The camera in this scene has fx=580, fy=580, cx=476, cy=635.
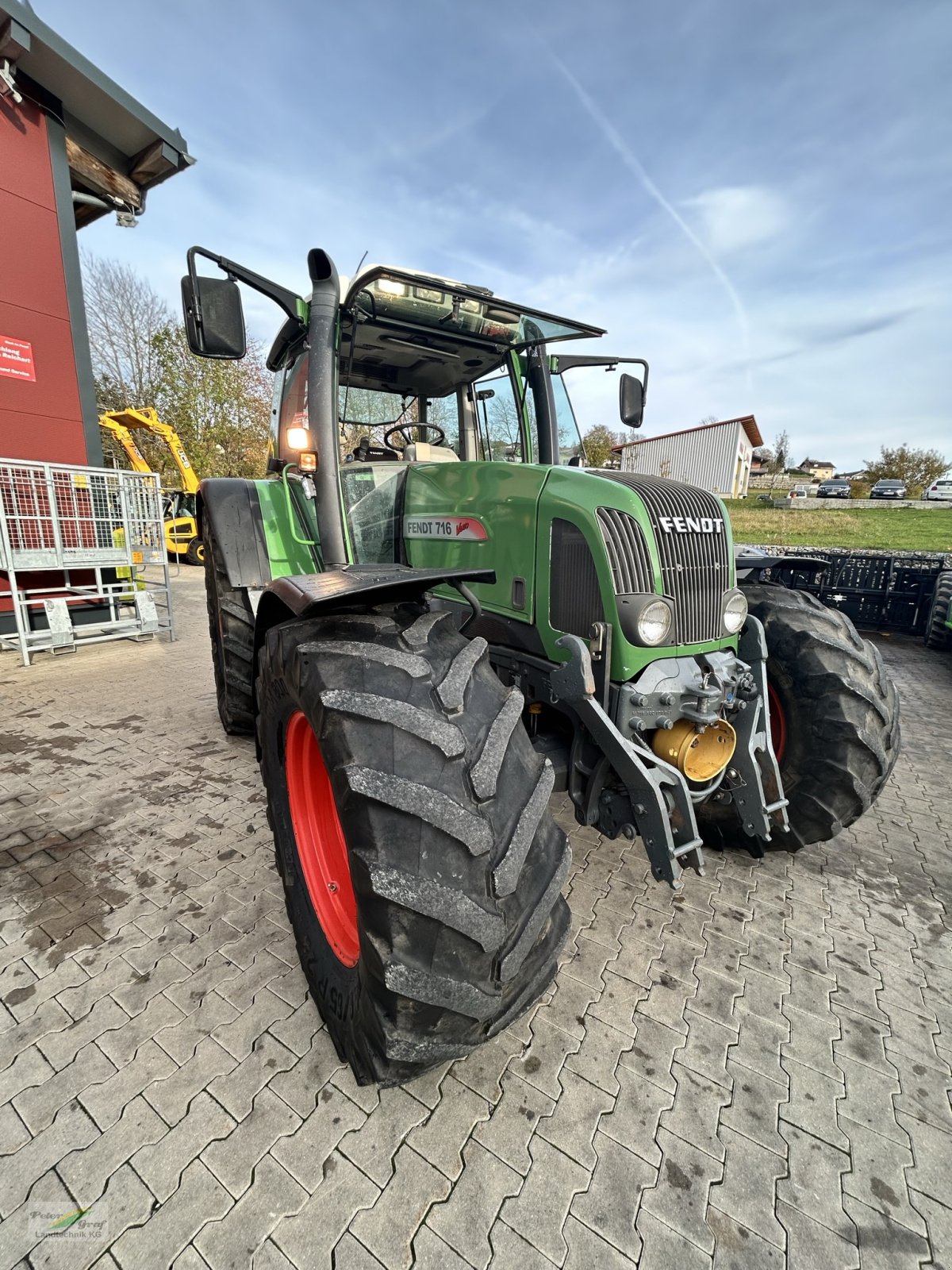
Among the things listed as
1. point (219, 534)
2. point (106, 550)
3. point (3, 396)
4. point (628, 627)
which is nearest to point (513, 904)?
point (628, 627)

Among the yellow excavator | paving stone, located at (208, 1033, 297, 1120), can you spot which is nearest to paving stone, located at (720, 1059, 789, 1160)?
paving stone, located at (208, 1033, 297, 1120)

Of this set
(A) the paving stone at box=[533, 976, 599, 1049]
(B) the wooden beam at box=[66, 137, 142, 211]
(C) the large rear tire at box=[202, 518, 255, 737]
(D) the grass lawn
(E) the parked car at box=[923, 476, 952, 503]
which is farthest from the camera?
(E) the parked car at box=[923, 476, 952, 503]

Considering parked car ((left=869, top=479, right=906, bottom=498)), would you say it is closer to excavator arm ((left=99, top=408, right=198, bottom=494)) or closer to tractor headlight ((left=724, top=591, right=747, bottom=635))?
excavator arm ((left=99, top=408, right=198, bottom=494))

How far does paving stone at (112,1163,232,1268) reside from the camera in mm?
1150

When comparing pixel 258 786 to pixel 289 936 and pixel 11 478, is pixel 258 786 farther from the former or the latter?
pixel 11 478

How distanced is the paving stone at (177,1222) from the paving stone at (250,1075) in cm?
15

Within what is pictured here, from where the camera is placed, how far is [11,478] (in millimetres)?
5738

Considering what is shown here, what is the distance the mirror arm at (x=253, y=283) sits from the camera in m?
2.25

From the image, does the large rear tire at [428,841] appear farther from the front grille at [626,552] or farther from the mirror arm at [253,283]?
the mirror arm at [253,283]

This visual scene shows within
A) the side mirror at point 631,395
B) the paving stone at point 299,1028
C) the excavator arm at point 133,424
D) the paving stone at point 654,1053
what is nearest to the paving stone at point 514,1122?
the paving stone at point 654,1053

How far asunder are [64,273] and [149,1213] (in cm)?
854

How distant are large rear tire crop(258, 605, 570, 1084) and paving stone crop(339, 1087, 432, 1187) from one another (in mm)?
150

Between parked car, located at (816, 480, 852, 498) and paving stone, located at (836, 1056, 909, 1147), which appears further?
parked car, located at (816, 480, 852, 498)

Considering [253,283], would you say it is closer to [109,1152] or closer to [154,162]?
[109,1152]
